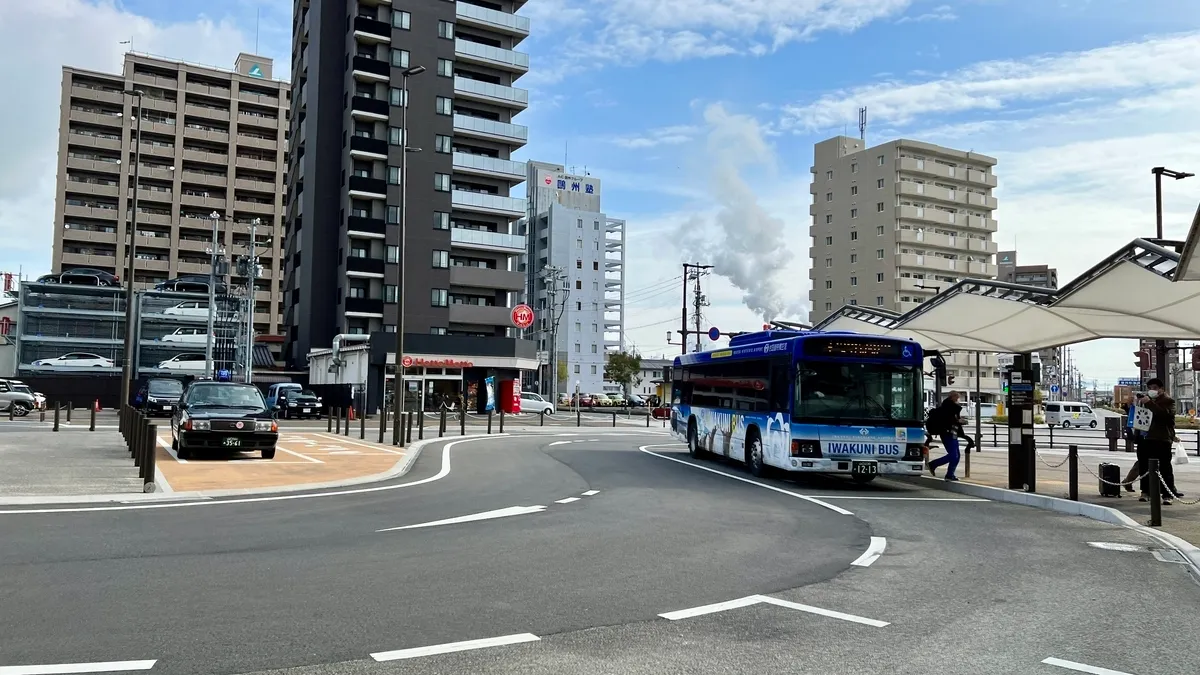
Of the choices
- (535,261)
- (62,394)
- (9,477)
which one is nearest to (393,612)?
(9,477)

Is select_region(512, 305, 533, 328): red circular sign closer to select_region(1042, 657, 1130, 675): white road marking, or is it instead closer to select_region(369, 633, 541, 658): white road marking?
select_region(369, 633, 541, 658): white road marking

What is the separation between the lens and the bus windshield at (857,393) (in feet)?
53.6

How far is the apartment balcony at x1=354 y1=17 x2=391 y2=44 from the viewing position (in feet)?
212

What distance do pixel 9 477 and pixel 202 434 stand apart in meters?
3.96

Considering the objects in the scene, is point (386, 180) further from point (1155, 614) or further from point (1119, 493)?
point (1155, 614)

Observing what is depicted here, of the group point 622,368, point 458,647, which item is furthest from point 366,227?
point 458,647

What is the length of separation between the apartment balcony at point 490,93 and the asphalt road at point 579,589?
58.1 meters

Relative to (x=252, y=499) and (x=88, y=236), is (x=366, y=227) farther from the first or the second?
(x=252, y=499)

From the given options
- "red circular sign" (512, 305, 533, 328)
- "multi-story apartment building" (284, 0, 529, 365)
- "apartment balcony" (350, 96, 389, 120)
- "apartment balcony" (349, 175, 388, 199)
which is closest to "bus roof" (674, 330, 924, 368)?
"red circular sign" (512, 305, 533, 328)

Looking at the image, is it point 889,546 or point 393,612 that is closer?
point 393,612

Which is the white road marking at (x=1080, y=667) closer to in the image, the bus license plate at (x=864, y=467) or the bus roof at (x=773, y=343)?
the bus license plate at (x=864, y=467)

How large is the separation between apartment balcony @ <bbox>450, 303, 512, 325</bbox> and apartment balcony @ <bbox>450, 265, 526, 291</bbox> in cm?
162

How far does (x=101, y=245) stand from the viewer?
86.4m

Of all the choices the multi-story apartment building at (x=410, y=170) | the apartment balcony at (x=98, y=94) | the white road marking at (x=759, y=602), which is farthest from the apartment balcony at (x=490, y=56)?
the white road marking at (x=759, y=602)
